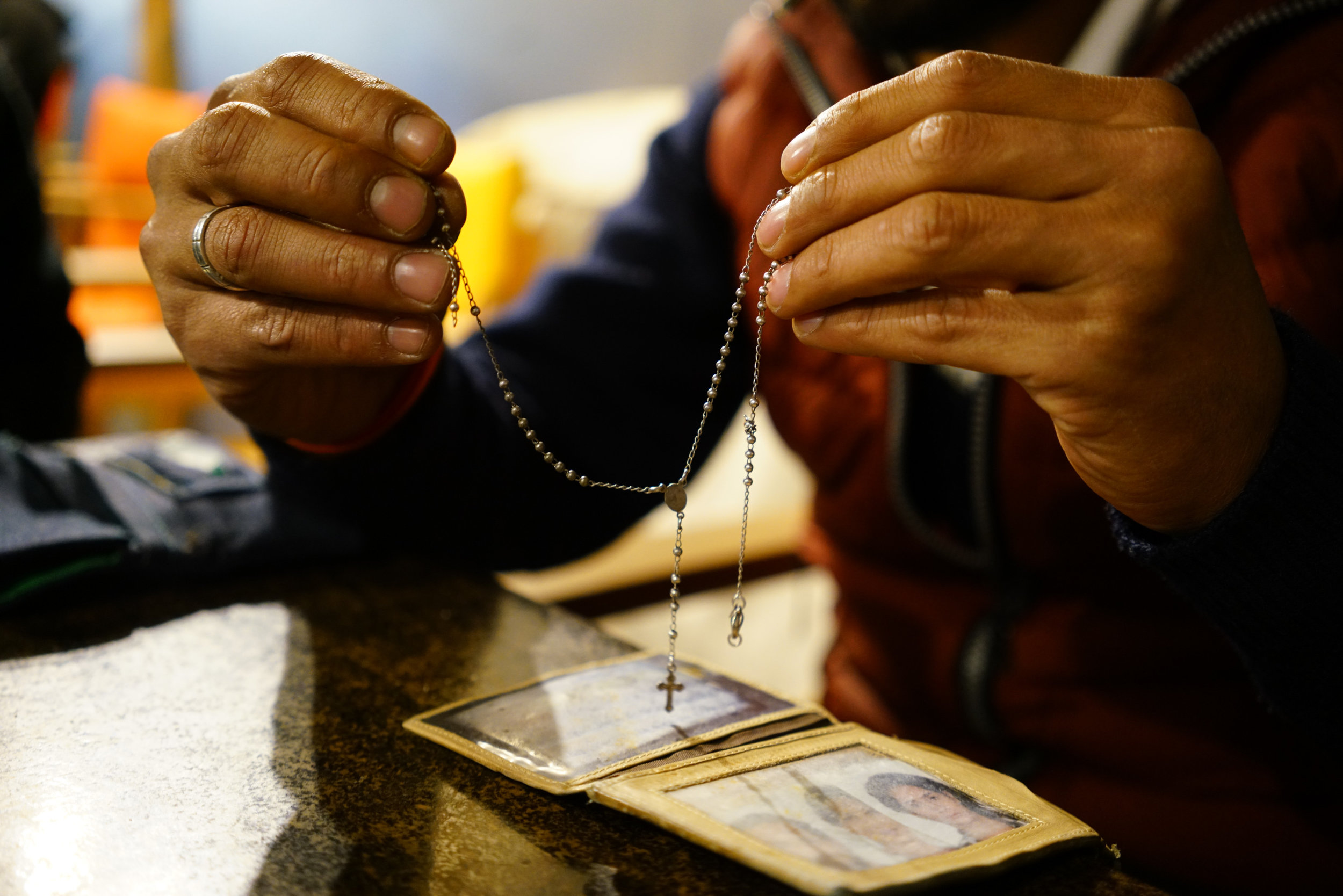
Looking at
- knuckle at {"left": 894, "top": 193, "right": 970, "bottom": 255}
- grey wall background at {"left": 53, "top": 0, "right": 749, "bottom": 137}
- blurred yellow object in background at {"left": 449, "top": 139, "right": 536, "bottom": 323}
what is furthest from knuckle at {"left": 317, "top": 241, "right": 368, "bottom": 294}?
grey wall background at {"left": 53, "top": 0, "right": 749, "bottom": 137}

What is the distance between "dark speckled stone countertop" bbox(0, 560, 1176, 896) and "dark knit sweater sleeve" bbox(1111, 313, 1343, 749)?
8.4 inches

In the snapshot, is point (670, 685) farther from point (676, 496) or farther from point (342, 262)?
point (342, 262)

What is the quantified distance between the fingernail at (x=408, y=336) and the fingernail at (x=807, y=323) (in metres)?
0.27

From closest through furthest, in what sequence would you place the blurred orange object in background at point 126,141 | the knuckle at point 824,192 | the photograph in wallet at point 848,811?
the photograph in wallet at point 848,811
the knuckle at point 824,192
the blurred orange object in background at point 126,141

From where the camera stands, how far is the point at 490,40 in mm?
3494

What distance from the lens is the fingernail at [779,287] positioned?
1.90 feet

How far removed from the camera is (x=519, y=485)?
104 cm

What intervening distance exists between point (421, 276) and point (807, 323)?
0.26m

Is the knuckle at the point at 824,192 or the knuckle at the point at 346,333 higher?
the knuckle at the point at 824,192

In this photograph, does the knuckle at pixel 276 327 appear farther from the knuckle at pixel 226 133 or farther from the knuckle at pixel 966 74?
the knuckle at pixel 966 74

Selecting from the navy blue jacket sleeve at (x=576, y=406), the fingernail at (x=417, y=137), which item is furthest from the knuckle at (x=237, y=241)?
the navy blue jacket sleeve at (x=576, y=406)

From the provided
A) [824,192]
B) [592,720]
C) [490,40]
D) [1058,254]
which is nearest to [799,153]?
[824,192]

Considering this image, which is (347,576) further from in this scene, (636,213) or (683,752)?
(636,213)

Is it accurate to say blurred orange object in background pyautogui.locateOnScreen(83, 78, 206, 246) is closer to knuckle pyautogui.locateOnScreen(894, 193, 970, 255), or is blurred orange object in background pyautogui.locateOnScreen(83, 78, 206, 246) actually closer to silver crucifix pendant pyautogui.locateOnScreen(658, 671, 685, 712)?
silver crucifix pendant pyautogui.locateOnScreen(658, 671, 685, 712)
